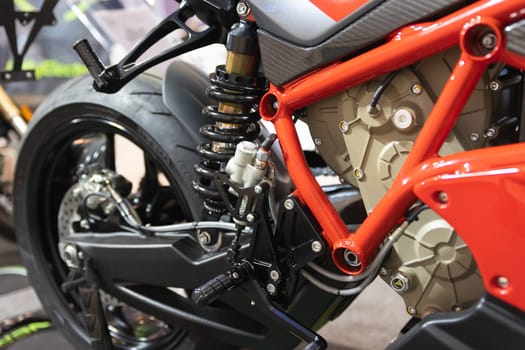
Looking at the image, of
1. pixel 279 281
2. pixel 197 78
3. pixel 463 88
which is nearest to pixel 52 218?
pixel 197 78

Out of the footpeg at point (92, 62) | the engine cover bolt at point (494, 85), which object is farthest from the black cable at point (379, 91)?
the footpeg at point (92, 62)

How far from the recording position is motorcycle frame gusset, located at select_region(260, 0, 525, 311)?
0.66m

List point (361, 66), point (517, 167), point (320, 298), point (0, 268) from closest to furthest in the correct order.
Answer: point (517, 167) < point (361, 66) < point (320, 298) < point (0, 268)

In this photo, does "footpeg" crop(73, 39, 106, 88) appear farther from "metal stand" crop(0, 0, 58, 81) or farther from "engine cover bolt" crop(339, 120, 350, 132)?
"metal stand" crop(0, 0, 58, 81)

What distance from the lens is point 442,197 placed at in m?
0.71

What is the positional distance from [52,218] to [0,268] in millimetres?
492

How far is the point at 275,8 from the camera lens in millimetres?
866

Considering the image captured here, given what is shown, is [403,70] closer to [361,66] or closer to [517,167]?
[361,66]

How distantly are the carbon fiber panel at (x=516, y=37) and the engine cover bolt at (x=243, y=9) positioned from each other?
1.32 feet

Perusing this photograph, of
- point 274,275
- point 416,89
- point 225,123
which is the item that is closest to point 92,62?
point 225,123

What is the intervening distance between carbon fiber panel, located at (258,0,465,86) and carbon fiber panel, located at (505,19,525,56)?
8 centimetres

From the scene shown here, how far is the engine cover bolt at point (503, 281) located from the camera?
0.68 meters

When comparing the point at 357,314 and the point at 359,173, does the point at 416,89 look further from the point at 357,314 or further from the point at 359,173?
the point at 357,314

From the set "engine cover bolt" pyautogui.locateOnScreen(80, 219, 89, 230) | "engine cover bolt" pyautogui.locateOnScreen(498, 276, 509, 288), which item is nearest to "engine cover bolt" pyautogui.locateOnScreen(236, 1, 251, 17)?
"engine cover bolt" pyautogui.locateOnScreen(498, 276, 509, 288)
